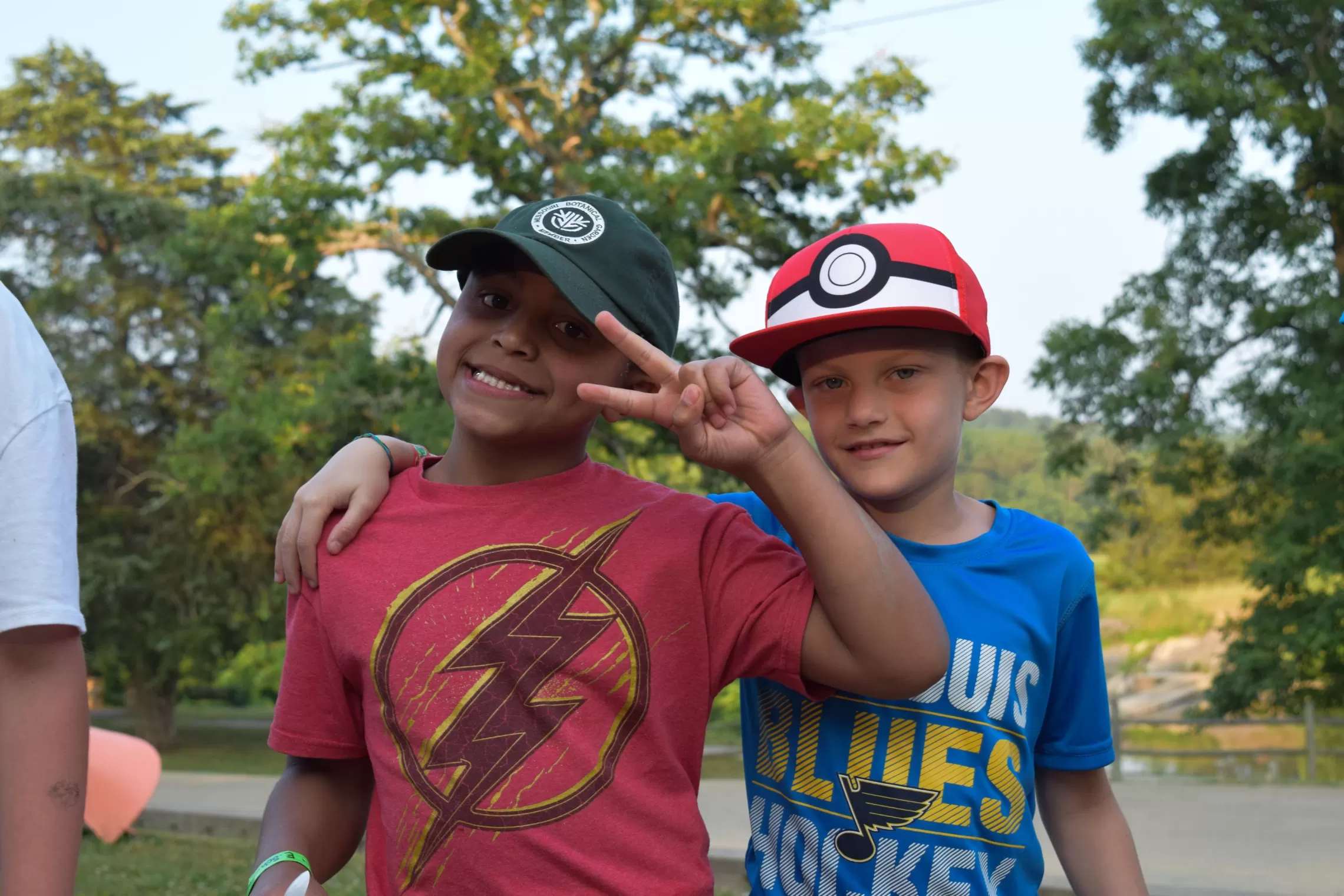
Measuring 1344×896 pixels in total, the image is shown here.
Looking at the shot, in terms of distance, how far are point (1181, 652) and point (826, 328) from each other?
131 feet

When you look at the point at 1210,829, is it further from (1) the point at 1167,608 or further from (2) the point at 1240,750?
(1) the point at 1167,608

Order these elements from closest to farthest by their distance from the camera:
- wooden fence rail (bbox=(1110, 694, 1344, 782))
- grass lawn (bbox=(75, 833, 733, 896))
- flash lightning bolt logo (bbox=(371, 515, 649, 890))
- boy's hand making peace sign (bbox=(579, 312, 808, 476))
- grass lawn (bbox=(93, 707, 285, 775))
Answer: boy's hand making peace sign (bbox=(579, 312, 808, 476))
flash lightning bolt logo (bbox=(371, 515, 649, 890))
grass lawn (bbox=(75, 833, 733, 896))
wooden fence rail (bbox=(1110, 694, 1344, 782))
grass lawn (bbox=(93, 707, 285, 775))

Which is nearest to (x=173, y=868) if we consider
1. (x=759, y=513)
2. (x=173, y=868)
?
(x=173, y=868)

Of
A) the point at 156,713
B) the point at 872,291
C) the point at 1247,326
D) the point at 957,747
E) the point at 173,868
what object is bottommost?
the point at 173,868

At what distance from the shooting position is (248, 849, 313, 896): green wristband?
174 centimetres

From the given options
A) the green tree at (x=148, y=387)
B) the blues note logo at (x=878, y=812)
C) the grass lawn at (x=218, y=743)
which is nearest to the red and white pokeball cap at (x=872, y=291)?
the blues note logo at (x=878, y=812)

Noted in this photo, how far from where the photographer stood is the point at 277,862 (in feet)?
5.74

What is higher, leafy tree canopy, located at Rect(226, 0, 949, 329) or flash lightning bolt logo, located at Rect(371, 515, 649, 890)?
leafy tree canopy, located at Rect(226, 0, 949, 329)

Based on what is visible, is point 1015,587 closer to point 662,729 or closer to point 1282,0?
point 662,729

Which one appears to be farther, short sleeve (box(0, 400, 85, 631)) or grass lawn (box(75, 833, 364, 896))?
grass lawn (box(75, 833, 364, 896))

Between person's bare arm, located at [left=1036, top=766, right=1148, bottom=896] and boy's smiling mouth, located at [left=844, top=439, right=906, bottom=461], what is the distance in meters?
0.56

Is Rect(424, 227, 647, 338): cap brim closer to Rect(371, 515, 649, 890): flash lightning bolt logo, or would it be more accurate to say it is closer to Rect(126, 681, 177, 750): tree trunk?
Rect(371, 515, 649, 890): flash lightning bolt logo

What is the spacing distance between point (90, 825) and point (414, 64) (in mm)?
9826

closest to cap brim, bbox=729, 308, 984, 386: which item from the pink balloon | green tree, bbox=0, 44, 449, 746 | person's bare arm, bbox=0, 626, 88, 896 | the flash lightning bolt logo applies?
the flash lightning bolt logo
